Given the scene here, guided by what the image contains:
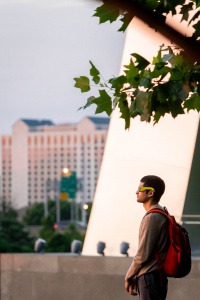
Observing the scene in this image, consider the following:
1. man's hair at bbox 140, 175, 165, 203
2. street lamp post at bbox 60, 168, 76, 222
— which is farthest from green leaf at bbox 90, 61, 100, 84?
street lamp post at bbox 60, 168, 76, 222

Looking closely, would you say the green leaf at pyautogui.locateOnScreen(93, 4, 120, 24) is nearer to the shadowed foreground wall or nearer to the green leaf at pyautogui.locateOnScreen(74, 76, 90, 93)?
the green leaf at pyautogui.locateOnScreen(74, 76, 90, 93)

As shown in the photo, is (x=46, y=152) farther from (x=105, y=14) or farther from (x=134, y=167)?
(x=105, y=14)

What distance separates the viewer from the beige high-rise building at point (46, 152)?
13612cm

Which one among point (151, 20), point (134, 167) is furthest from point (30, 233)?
point (151, 20)

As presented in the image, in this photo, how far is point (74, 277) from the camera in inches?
546

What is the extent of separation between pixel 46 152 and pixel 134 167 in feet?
450

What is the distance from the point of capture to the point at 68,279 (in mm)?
13961

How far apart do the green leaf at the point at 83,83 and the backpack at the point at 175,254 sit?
1326 mm

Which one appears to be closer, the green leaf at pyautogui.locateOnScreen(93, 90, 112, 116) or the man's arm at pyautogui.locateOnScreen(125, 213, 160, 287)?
the green leaf at pyautogui.locateOnScreen(93, 90, 112, 116)

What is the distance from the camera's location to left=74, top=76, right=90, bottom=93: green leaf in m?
7.36

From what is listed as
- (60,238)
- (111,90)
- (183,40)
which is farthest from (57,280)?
(60,238)

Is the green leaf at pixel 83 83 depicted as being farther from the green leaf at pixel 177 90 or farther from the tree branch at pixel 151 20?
the tree branch at pixel 151 20

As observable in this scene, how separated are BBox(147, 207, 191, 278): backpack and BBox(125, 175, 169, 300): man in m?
0.03

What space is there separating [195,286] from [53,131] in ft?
451
